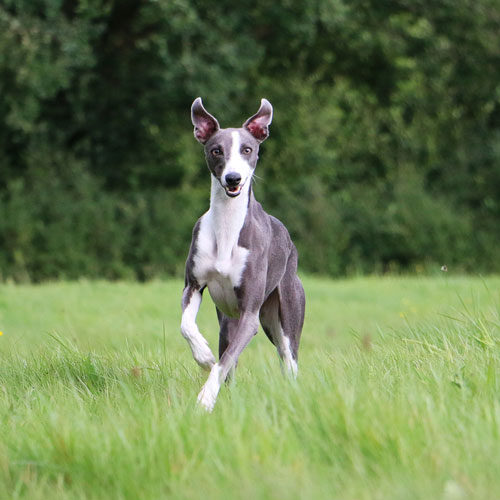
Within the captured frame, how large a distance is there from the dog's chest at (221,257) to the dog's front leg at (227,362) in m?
0.19

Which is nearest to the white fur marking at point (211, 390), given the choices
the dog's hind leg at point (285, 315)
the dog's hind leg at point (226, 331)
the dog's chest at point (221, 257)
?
the dog's chest at point (221, 257)

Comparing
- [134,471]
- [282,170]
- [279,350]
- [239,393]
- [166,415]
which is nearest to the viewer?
[134,471]

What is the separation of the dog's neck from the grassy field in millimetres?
725

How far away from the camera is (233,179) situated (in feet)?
15.6

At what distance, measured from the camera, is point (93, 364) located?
4977 mm

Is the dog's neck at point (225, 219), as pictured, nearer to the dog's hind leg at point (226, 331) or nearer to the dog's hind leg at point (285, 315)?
the dog's hind leg at point (226, 331)

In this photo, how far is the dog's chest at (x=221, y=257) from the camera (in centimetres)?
491

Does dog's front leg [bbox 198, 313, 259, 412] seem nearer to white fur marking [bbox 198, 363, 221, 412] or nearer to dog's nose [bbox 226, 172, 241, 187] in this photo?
white fur marking [bbox 198, 363, 221, 412]

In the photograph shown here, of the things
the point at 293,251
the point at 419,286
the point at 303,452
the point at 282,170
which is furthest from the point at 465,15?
the point at 303,452

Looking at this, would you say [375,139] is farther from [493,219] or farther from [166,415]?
[166,415]

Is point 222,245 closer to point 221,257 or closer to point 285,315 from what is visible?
point 221,257

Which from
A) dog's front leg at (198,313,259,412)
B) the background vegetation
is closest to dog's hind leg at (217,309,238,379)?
dog's front leg at (198,313,259,412)

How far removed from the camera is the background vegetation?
16.8 m

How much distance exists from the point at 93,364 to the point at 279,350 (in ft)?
4.12
